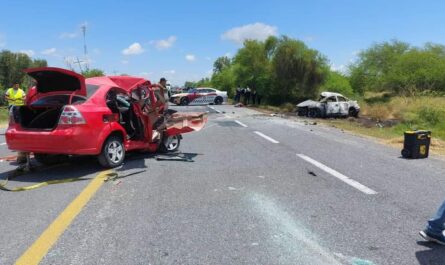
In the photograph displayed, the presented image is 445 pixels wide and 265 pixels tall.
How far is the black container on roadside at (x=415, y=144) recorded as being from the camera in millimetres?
10453

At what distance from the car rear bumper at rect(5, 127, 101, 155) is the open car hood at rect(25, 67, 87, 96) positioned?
772mm

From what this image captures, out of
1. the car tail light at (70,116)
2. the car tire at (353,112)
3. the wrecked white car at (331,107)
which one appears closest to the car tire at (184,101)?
the wrecked white car at (331,107)

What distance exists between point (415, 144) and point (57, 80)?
7701mm

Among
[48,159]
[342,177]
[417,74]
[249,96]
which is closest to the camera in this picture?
[342,177]

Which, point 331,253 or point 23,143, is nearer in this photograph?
point 331,253

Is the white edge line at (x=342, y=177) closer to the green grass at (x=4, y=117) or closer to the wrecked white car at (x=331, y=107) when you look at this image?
the green grass at (x=4, y=117)

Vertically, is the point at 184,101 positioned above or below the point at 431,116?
below

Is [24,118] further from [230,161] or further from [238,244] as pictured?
[238,244]

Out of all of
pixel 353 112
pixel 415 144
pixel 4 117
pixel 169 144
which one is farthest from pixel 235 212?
pixel 353 112

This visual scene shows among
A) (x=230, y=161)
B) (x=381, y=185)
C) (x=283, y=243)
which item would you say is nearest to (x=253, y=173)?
(x=230, y=161)

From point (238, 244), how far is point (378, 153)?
800cm

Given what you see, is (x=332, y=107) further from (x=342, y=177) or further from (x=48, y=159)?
(x=48, y=159)

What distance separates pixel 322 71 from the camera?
139 ft

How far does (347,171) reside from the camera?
852 cm
